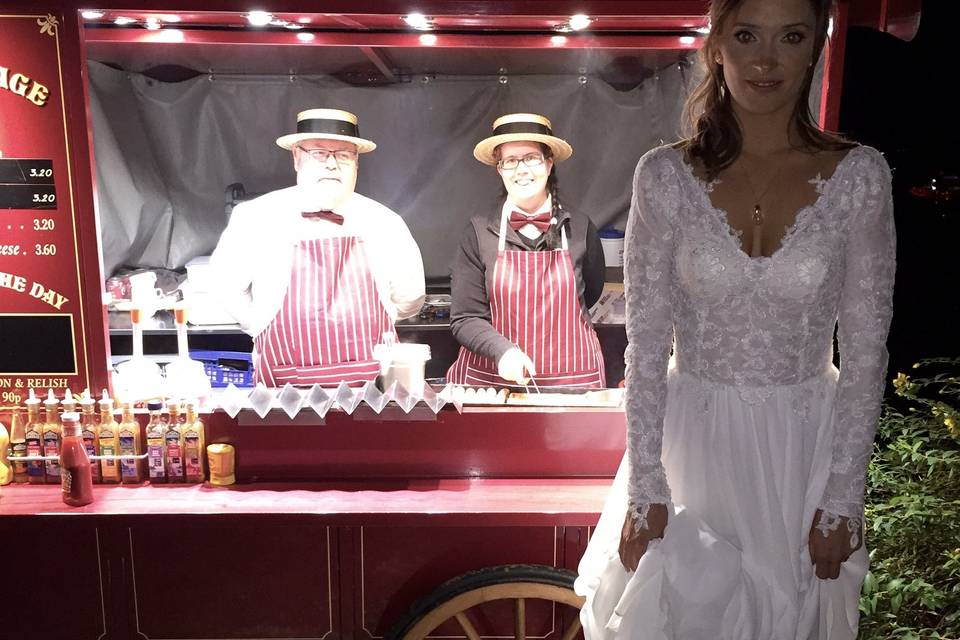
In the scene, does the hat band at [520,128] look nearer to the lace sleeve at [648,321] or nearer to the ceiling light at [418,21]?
the ceiling light at [418,21]

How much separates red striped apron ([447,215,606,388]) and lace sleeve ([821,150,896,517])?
125 centimetres

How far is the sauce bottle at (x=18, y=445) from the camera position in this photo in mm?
2475

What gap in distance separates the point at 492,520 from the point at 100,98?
79.5 inches

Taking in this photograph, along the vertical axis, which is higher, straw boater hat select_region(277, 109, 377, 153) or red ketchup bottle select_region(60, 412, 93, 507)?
straw boater hat select_region(277, 109, 377, 153)

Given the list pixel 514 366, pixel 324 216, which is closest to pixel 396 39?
pixel 324 216

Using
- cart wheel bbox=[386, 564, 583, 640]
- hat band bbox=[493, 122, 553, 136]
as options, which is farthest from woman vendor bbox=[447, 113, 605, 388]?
cart wheel bbox=[386, 564, 583, 640]

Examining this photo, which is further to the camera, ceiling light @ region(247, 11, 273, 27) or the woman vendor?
the woman vendor

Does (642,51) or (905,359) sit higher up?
(642,51)

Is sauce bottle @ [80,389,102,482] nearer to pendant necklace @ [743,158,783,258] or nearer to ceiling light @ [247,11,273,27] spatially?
ceiling light @ [247,11,273,27]

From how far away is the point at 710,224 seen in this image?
150cm

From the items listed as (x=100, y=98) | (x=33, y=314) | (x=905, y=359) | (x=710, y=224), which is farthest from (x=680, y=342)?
(x=905, y=359)

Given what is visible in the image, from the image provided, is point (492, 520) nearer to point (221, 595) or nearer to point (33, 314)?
point (221, 595)

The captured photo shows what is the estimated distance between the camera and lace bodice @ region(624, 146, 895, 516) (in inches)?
57.4

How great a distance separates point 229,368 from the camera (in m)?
2.76
